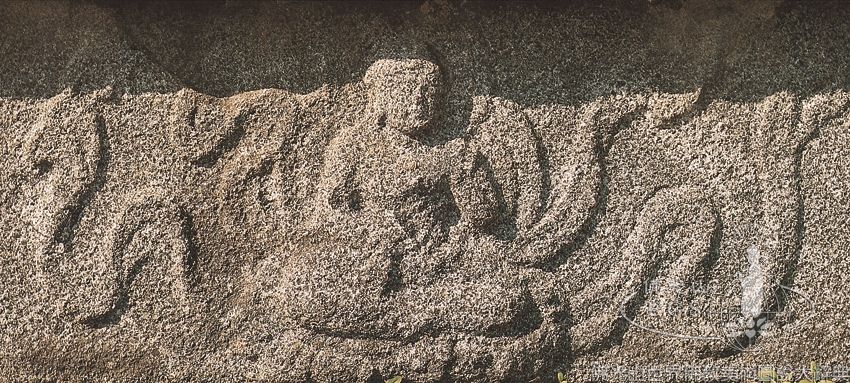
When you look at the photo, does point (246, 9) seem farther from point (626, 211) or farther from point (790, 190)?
point (790, 190)

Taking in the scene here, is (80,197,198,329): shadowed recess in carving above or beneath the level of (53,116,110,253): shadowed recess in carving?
beneath

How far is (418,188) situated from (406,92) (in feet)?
0.55

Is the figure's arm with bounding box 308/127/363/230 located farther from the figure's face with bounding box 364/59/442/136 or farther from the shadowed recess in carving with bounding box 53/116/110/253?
the shadowed recess in carving with bounding box 53/116/110/253

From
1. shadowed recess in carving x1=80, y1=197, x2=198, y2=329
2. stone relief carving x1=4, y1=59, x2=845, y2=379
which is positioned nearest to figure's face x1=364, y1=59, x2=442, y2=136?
stone relief carving x1=4, y1=59, x2=845, y2=379

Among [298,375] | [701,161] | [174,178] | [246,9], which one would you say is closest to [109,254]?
[174,178]

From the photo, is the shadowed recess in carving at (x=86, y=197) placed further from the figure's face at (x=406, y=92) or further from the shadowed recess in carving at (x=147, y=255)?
the figure's face at (x=406, y=92)

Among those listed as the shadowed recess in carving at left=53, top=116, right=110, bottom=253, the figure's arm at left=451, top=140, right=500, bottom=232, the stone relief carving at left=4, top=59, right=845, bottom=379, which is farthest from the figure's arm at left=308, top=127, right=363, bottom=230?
the shadowed recess in carving at left=53, top=116, right=110, bottom=253

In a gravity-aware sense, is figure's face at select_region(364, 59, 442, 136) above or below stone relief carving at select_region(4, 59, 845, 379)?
above

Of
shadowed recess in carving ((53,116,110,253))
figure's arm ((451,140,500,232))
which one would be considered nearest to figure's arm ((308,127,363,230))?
figure's arm ((451,140,500,232))

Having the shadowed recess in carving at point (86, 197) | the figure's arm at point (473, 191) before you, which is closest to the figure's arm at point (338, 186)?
the figure's arm at point (473, 191)

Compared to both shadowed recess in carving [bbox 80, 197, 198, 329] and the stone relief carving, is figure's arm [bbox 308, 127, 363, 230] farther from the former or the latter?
shadowed recess in carving [bbox 80, 197, 198, 329]

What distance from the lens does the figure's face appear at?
1.45 meters

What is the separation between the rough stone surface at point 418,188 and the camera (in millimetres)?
1459

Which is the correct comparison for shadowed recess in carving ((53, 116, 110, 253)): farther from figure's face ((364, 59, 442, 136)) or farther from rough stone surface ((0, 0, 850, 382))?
figure's face ((364, 59, 442, 136))
